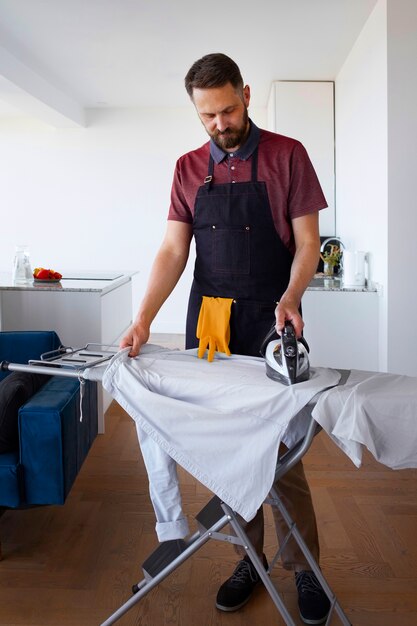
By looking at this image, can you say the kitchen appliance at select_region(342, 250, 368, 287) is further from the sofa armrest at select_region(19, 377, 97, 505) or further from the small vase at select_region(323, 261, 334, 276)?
the sofa armrest at select_region(19, 377, 97, 505)

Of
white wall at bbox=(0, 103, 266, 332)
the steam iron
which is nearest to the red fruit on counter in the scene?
the steam iron

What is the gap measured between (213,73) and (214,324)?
74 cm

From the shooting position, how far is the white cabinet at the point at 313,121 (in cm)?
586

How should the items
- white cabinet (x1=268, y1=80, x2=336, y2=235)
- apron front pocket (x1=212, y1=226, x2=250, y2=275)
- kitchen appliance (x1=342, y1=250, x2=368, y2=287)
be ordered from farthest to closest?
white cabinet (x1=268, y1=80, x2=336, y2=235) < kitchen appliance (x1=342, y1=250, x2=368, y2=287) < apron front pocket (x1=212, y1=226, x2=250, y2=275)

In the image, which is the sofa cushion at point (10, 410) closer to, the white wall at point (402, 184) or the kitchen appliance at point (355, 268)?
the white wall at point (402, 184)

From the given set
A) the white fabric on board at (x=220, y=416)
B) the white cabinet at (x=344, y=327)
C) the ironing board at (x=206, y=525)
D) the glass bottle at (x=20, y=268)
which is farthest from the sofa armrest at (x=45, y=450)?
the white cabinet at (x=344, y=327)

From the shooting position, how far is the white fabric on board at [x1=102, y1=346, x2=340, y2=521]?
1563 mm

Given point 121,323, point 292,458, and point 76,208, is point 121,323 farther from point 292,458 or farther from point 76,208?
point 76,208

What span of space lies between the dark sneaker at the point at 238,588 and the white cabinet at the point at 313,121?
418 cm

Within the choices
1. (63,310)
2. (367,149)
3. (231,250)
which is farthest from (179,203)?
(367,149)

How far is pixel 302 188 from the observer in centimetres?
204

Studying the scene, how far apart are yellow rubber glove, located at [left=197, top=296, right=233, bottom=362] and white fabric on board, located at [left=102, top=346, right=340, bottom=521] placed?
0.89 feet

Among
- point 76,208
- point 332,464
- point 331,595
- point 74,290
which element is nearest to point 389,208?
point 332,464

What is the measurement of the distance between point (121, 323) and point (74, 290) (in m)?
0.83
